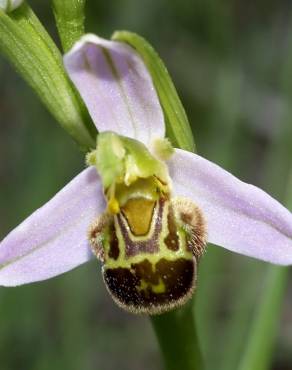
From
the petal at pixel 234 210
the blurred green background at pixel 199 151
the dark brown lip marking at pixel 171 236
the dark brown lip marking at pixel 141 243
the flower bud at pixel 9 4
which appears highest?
the flower bud at pixel 9 4

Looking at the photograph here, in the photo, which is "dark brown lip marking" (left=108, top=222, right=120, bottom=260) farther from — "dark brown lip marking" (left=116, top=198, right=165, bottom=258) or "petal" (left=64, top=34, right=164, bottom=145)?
"petal" (left=64, top=34, right=164, bottom=145)

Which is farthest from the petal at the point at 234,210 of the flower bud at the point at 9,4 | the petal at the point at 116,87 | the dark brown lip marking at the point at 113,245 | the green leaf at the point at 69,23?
the flower bud at the point at 9,4

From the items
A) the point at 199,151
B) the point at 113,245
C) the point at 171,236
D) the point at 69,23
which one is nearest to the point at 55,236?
the point at 113,245

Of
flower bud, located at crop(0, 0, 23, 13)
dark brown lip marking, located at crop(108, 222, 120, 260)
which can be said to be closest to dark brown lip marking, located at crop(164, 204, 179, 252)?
dark brown lip marking, located at crop(108, 222, 120, 260)

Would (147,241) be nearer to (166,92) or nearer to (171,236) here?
(171,236)

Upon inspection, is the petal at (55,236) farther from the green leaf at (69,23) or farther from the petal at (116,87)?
the green leaf at (69,23)

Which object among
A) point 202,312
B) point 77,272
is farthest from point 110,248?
point 77,272
